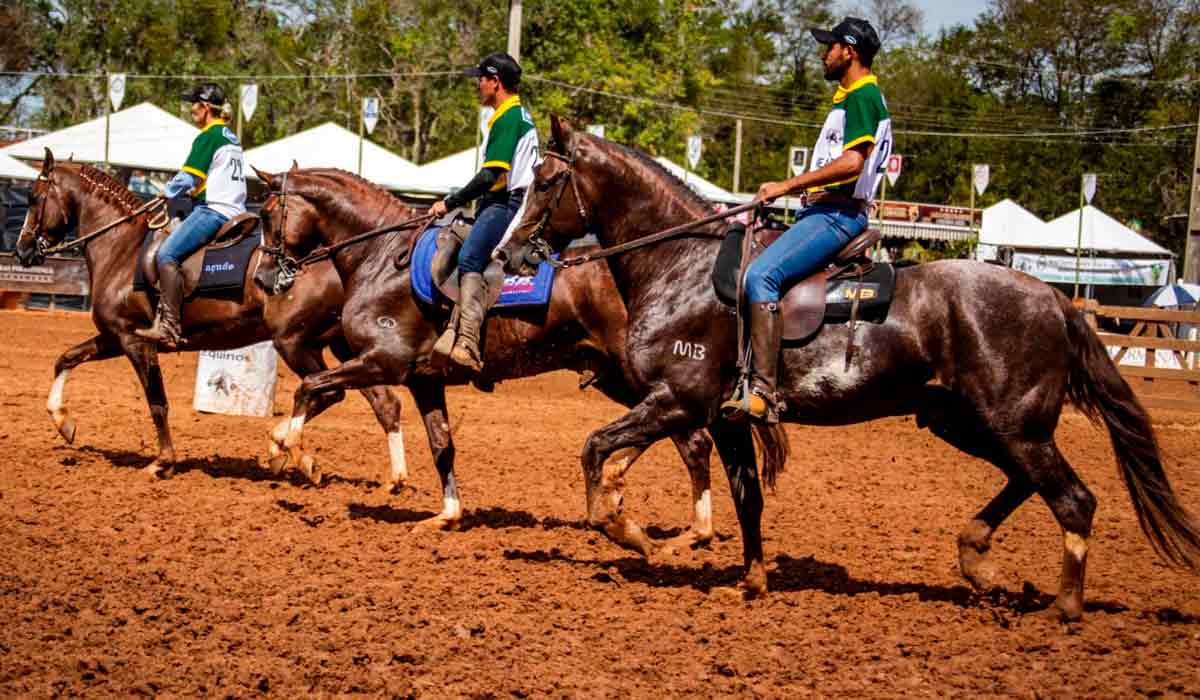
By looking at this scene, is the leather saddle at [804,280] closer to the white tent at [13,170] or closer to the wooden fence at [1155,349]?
the wooden fence at [1155,349]

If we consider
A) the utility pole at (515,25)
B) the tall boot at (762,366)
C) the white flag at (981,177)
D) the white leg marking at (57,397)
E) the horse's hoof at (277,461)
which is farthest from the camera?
the white flag at (981,177)

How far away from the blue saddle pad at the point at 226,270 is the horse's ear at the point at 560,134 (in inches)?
173

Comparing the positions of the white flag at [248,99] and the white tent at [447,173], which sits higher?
the white flag at [248,99]

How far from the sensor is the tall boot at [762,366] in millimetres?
6852

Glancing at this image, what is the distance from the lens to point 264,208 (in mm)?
10047

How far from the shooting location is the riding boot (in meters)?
8.79

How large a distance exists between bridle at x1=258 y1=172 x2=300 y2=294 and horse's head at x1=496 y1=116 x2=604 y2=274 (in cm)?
321

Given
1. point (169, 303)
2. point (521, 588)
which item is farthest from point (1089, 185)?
point (521, 588)

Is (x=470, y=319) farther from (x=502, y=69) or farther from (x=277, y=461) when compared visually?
(x=277, y=461)

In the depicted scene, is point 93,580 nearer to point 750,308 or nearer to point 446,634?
point 446,634

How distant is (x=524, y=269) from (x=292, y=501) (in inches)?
126

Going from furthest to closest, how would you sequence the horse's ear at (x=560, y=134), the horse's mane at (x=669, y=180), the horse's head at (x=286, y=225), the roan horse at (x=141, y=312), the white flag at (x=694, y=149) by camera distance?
the white flag at (x=694, y=149)
the roan horse at (x=141, y=312)
the horse's head at (x=286, y=225)
the horse's mane at (x=669, y=180)
the horse's ear at (x=560, y=134)

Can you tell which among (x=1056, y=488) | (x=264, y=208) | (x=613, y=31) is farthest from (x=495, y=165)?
(x=613, y=31)

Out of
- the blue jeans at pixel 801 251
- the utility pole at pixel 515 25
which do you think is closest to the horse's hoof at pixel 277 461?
the blue jeans at pixel 801 251
